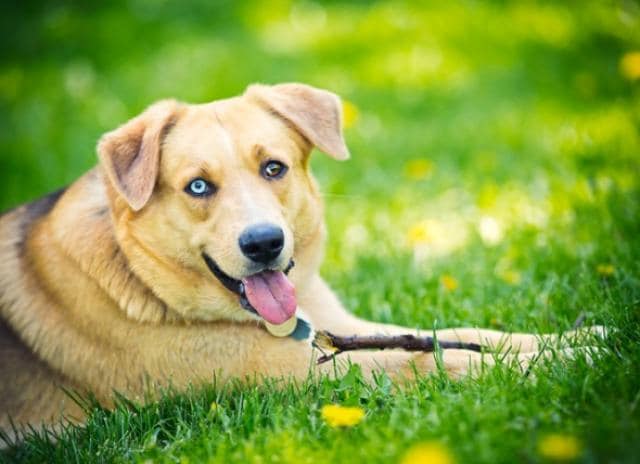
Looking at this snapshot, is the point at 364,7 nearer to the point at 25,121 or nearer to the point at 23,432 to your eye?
the point at 25,121

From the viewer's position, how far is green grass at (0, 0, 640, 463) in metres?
2.85

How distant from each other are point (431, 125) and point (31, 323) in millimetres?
4525

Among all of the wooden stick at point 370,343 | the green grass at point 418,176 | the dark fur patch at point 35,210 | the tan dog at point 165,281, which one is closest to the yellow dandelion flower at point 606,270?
the green grass at point 418,176

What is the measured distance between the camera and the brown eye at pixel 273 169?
3.58 meters

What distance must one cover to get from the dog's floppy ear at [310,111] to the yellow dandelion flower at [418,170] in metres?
2.13

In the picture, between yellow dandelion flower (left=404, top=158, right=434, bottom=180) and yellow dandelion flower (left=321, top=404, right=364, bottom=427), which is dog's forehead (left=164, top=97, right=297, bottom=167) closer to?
yellow dandelion flower (left=321, top=404, right=364, bottom=427)

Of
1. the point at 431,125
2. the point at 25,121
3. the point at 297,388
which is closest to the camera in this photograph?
the point at 297,388

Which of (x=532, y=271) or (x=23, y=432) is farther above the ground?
(x=532, y=271)

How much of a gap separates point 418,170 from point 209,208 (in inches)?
Answer: 115

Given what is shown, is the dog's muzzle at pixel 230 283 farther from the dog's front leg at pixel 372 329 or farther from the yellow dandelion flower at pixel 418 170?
the yellow dandelion flower at pixel 418 170

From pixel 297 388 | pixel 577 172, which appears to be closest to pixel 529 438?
pixel 297 388

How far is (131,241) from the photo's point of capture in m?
3.45

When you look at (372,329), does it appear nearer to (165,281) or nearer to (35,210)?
(165,281)

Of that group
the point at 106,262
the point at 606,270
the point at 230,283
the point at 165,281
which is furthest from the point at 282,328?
the point at 606,270
